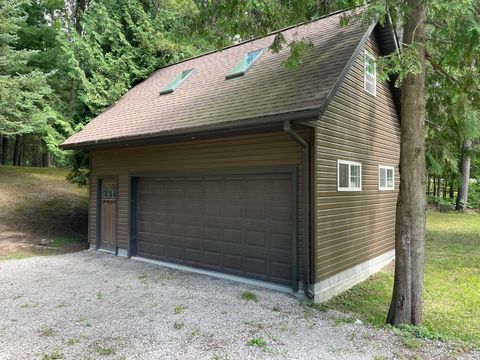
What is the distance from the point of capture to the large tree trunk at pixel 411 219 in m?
4.86

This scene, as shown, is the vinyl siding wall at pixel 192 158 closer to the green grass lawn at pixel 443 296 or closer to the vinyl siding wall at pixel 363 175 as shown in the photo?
the vinyl siding wall at pixel 363 175

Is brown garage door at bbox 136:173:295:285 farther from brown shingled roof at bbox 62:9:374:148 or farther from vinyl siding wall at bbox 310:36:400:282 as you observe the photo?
brown shingled roof at bbox 62:9:374:148

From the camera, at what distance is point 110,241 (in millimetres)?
9688

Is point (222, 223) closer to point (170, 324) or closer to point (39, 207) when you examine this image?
point (170, 324)

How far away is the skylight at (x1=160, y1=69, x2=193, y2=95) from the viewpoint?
382 inches

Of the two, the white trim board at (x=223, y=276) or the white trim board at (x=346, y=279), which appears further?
the white trim board at (x=223, y=276)

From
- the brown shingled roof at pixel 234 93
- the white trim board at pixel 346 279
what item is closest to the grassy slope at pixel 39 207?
the brown shingled roof at pixel 234 93

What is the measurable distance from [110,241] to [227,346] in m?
6.55

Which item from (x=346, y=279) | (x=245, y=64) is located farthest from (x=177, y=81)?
(x=346, y=279)

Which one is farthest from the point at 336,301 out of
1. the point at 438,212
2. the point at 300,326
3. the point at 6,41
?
the point at 438,212

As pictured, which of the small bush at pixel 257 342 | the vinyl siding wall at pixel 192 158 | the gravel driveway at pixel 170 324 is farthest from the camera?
the vinyl siding wall at pixel 192 158

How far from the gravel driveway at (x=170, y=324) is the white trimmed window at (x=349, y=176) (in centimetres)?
246

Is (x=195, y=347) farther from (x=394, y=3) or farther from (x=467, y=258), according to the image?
(x=467, y=258)

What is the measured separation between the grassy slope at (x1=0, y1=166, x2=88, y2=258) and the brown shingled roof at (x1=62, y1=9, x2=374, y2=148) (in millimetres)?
3827
